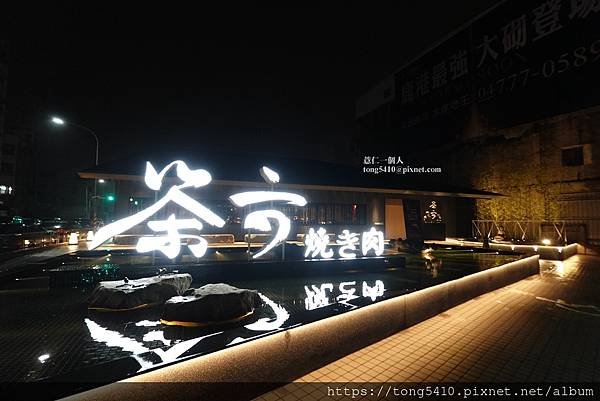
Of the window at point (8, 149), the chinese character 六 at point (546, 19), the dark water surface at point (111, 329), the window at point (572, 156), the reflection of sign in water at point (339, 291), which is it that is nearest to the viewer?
the dark water surface at point (111, 329)

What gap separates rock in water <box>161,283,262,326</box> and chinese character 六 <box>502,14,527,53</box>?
2721cm

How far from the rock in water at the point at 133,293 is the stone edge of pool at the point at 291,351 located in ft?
11.2

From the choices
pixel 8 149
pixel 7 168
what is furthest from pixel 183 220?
pixel 8 149

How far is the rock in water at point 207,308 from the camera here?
5.06 metres

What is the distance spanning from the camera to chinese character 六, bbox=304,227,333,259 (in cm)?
1022

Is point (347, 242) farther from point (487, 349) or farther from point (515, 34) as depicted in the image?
point (515, 34)

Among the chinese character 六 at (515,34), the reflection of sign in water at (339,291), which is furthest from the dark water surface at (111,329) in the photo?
the chinese character 六 at (515,34)

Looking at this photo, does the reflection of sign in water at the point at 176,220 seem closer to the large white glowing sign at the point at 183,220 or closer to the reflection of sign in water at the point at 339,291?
the large white glowing sign at the point at 183,220

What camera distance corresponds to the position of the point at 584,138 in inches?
784

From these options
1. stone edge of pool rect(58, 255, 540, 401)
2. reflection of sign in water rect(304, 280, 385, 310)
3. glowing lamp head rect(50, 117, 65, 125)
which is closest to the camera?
stone edge of pool rect(58, 255, 540, 401)

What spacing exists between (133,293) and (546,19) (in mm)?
28646

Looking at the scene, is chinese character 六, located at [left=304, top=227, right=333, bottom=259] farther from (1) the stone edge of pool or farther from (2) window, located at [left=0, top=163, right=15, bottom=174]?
(2) window, located at [left=0, top=163, right=15, bottom=174]

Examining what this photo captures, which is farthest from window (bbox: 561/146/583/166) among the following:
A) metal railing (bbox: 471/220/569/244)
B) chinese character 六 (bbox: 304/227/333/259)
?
chinese character 六 (bbox: 304/227/333/259)

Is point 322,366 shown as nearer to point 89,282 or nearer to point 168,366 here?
point 168,366
